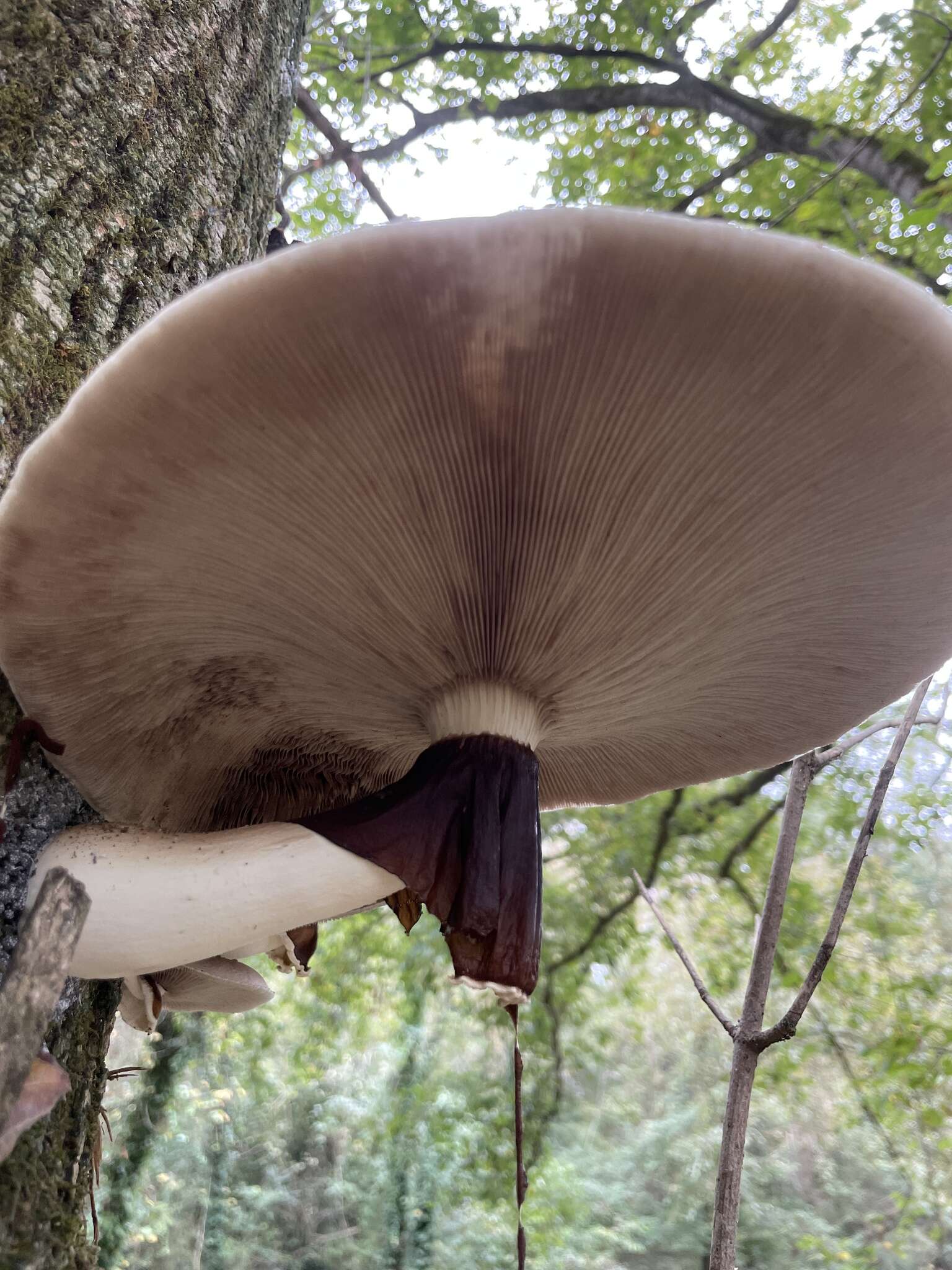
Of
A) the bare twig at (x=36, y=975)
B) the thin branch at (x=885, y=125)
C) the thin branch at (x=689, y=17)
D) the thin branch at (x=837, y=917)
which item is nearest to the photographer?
the bare twig at (x=36, y=975)

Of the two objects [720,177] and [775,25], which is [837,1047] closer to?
[720,177]

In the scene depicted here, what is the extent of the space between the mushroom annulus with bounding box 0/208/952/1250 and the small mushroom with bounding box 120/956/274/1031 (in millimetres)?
208

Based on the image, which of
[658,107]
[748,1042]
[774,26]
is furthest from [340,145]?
[774,26]

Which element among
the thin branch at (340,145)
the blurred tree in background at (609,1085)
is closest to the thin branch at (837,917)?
the blurred tree in background at (609,1085)

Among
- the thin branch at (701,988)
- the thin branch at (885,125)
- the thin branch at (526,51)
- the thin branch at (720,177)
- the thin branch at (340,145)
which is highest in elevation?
the thin branch at (526,51)

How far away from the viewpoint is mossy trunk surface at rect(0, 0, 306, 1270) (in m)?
0.85

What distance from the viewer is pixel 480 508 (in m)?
0.88

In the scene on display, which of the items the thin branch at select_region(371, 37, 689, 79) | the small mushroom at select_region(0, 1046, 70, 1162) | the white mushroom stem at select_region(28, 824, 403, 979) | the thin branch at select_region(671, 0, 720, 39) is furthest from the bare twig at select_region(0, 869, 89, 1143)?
the thin branch at select_region(671, 0, 720, 39)

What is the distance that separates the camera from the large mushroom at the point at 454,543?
0.64 meters

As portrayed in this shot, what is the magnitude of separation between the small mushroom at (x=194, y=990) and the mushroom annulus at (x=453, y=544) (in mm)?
208

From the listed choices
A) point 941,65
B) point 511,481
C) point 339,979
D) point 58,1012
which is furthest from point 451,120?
point 339,979

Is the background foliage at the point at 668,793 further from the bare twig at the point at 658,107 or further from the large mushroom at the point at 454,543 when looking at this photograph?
the large mushroom at the point at 454,543

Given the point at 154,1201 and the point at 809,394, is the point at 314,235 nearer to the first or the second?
the point at 809,394

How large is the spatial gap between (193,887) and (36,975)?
0.26m
